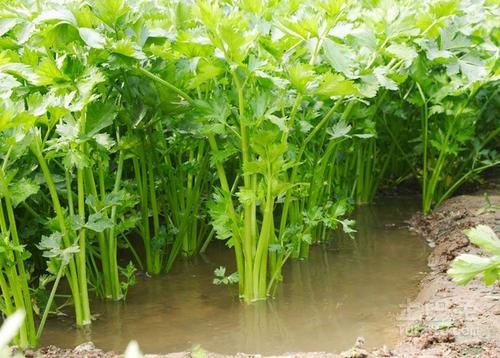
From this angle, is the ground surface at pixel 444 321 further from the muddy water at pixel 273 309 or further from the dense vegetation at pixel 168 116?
the dense vegetation at pixel 168 116

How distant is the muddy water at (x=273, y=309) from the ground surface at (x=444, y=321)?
0.38 feet

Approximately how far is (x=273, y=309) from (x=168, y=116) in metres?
1.04

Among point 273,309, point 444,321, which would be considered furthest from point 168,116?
point 444,321

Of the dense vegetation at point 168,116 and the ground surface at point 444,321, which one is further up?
the dense vegetation at point 168,116

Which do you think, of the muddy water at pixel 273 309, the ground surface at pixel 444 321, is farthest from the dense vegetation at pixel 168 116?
the ground surface at pixel 444 321

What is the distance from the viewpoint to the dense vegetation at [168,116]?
106 inches

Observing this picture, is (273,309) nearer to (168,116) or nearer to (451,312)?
(451,312)

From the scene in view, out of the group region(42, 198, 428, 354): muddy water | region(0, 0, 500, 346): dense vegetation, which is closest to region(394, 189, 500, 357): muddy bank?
region(42, 198, 428, 354): muddy water

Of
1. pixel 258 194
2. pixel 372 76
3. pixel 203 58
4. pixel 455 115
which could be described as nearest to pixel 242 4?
pixel 203 58

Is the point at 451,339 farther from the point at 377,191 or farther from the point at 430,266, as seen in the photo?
the point at 377,191

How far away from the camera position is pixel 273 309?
3320 mm

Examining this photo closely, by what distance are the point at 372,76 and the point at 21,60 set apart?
155 centimetres

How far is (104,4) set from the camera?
2.75 m

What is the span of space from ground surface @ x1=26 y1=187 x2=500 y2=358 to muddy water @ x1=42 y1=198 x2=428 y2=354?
0.38 feet
